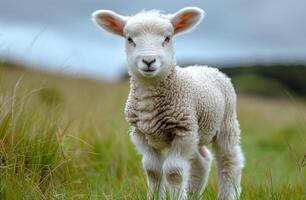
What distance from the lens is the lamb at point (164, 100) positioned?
4.90 m

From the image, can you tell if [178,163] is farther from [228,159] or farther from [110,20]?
[110,20]

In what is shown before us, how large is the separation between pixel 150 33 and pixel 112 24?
1.93 ft

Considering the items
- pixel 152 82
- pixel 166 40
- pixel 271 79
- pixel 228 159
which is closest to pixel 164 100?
pixel 152 82

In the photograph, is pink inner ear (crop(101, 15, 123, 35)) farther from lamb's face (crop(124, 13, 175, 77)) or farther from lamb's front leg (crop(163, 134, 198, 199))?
lamb's front leg (crop(163, 134, 198, 199))

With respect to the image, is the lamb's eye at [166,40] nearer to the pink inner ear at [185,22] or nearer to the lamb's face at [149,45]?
the lamb's face at [149,45]

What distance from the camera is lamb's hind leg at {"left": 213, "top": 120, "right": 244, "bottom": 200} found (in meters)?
5.85

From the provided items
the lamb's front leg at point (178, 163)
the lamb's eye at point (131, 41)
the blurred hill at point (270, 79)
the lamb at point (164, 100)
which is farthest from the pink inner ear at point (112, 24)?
the blurred hill at point (270, 79)

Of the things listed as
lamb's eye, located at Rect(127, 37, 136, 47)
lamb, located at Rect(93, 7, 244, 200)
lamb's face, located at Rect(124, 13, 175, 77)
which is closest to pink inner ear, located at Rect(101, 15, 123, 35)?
lamb, located at Rect(93, 7, 244, 200)

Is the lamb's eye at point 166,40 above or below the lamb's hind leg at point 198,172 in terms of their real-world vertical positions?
above

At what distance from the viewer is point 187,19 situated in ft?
17.5

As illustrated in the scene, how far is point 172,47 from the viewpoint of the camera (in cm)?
509

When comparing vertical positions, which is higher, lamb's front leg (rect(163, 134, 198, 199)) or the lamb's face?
the lamb's face

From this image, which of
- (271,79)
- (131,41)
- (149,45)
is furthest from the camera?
(271,79)

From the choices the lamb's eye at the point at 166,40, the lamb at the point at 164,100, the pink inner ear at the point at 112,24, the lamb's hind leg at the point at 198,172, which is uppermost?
the pink inner ear at the point at 112,24
